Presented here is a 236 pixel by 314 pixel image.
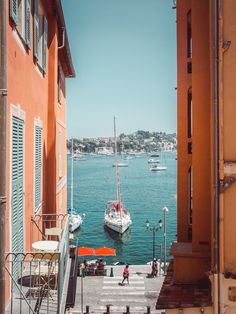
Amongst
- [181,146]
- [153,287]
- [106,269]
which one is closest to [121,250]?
[106,269]

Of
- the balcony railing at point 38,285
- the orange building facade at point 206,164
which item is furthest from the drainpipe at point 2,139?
the orange building facade at point 206,164

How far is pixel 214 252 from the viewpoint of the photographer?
24.4ft

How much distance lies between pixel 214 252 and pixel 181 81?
14.0ft

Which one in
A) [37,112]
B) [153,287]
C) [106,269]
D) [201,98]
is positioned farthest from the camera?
[106,269]

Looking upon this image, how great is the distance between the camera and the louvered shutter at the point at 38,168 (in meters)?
13.2

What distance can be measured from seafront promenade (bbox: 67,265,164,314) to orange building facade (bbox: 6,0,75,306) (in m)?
7.96

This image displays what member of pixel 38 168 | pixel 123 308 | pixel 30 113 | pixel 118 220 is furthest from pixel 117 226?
pixel 30 113

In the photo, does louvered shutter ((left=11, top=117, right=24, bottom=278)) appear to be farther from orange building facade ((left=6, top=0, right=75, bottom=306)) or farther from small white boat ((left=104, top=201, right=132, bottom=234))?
small white boat ((left=104, top=201, right=132, bottom=234))

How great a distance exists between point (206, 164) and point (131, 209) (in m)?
80.1

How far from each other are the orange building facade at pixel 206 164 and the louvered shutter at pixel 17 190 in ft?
11.2

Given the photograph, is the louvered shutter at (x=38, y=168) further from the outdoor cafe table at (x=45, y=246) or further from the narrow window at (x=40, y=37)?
the outdoor cafe table at (x=45, y=246)

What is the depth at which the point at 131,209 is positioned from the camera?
88000 millimetres

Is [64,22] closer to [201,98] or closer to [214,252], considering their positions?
[201,98]

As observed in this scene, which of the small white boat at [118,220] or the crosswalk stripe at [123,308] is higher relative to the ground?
the crosswalk stripe at [123,308]
